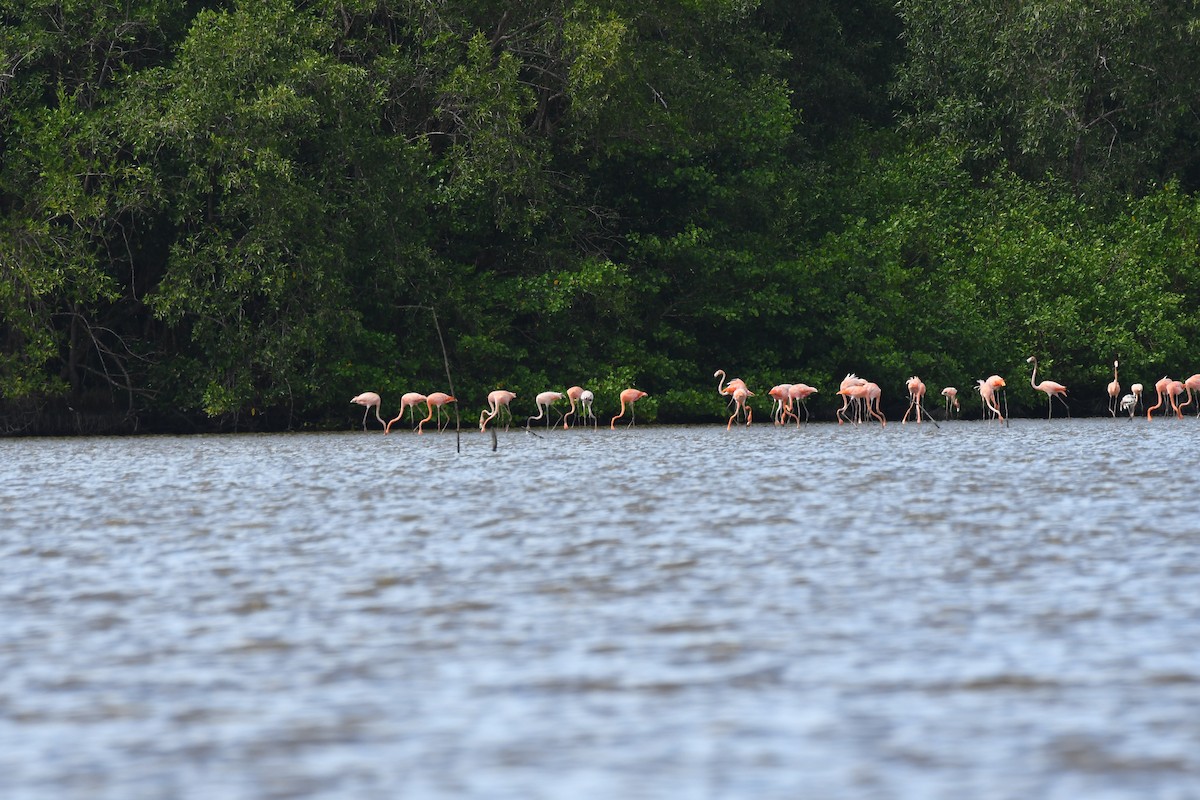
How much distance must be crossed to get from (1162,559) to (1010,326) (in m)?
34.8

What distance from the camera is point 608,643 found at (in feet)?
27.7

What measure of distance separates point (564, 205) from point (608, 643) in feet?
106

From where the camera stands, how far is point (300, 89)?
34094mm

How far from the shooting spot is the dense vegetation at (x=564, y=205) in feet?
109

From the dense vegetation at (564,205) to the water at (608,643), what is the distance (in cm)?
1645

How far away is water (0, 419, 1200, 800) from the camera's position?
19.7 ft

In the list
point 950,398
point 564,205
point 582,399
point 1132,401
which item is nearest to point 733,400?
point 582,399

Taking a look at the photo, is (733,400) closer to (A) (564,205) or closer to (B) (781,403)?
(B) (781,403)

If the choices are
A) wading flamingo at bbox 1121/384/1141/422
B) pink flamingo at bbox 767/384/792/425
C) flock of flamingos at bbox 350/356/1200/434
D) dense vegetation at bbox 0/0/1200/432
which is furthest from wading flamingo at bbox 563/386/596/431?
wading flamingo at bbox 1121/384/1141/422

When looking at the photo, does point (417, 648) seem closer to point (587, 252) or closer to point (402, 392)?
point (402, 392)

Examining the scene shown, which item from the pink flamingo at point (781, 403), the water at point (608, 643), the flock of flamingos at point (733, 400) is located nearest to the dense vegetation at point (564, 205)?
the flock of flamingos at point (733, 400)

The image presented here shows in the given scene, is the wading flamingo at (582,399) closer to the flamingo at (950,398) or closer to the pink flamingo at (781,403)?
the pink flamingo at (781,403)

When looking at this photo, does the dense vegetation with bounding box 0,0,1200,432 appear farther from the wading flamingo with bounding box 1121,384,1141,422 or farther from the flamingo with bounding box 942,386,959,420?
the wading flamingo with bounding box 1121,384,1141,422

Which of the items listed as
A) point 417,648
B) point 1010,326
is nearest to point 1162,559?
point 417,648
